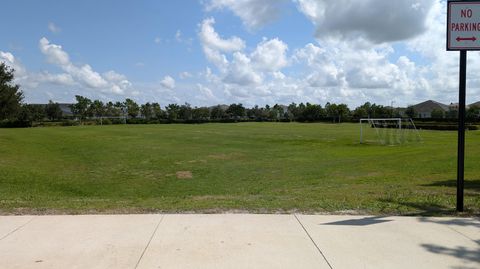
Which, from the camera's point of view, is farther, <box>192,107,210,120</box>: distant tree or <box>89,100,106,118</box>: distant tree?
<box>192,107,210,120</box>: distant tree

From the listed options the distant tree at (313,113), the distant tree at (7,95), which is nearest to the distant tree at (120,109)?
the distant tree at (313,113)

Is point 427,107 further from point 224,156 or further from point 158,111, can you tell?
point 224,156

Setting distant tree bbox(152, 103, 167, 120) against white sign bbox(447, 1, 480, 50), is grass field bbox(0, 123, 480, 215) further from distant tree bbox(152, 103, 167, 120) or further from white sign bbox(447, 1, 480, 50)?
distant tree bbox(152, 103, 167, 120)

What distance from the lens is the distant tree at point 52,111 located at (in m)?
136

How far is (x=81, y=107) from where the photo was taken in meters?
135

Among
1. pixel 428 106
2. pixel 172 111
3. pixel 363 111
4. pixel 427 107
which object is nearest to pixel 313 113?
pixel 363 111

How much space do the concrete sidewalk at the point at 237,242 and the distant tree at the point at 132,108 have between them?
147205 millimetres

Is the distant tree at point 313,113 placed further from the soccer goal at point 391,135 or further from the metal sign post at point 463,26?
the metal sign post at point 463,26

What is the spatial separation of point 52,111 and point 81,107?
9.26 m

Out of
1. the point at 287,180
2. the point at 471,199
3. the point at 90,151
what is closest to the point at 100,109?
the point at 90,151

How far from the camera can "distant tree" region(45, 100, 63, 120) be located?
447 ft

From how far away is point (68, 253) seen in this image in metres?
5.56

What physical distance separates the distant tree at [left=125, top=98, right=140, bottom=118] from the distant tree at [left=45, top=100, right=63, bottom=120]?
2140cm

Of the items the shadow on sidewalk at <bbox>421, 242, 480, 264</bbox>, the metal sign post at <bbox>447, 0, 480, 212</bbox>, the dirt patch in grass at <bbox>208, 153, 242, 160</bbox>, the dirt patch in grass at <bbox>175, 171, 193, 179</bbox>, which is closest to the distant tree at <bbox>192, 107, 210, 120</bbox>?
the dirt patch in grass at <bbox>208, 153, 242, 160</bbox>
